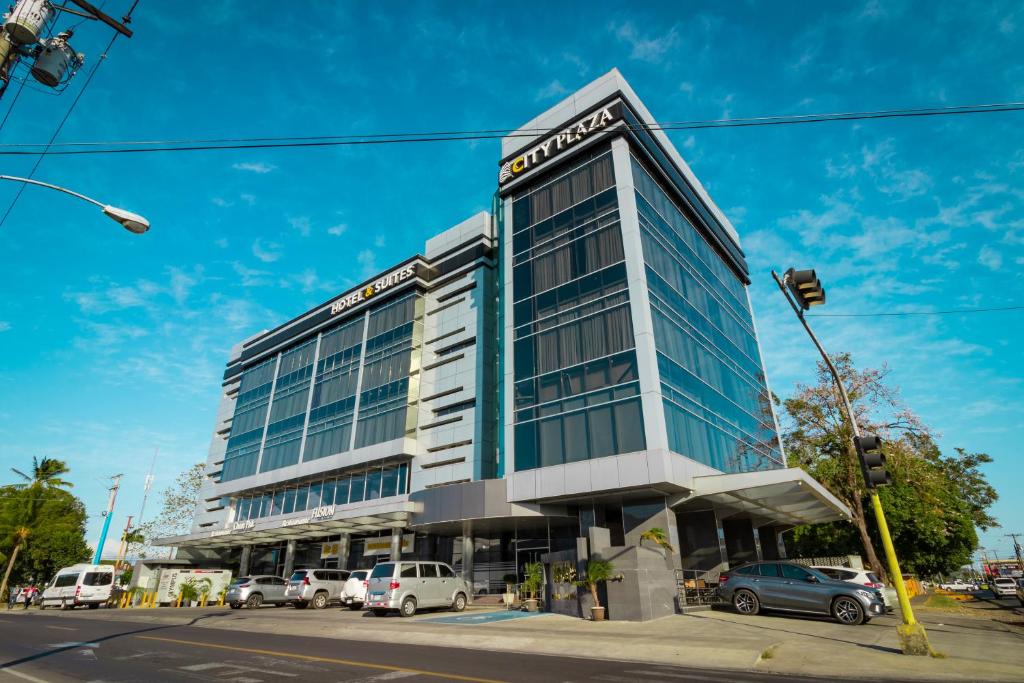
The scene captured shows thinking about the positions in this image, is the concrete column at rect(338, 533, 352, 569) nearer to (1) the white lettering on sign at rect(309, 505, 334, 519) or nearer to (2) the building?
(2) the building

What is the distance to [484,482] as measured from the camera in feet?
99.2

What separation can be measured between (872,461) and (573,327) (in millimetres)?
20055

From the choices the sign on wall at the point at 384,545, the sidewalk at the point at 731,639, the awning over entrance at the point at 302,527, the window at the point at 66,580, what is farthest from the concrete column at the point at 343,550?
the sidewalk at the point at 731,639

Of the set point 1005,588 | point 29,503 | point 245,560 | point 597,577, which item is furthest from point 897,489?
point 29,503

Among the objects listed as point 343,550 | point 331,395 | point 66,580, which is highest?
point 331,395

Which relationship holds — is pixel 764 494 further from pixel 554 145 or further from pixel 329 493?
pixel 329 493

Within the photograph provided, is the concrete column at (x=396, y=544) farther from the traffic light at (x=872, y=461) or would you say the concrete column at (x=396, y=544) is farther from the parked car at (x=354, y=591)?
the traffic light at (x=872, y=461)

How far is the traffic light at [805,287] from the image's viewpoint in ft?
37.7

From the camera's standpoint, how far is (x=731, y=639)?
43.2ft

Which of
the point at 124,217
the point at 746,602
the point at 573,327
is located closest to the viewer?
the point at 124,217

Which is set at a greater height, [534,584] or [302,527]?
[302,527]

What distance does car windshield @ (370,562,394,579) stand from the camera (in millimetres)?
21273

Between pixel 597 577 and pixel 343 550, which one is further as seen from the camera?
pixel 343 550

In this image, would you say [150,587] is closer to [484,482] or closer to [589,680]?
[484,482]
